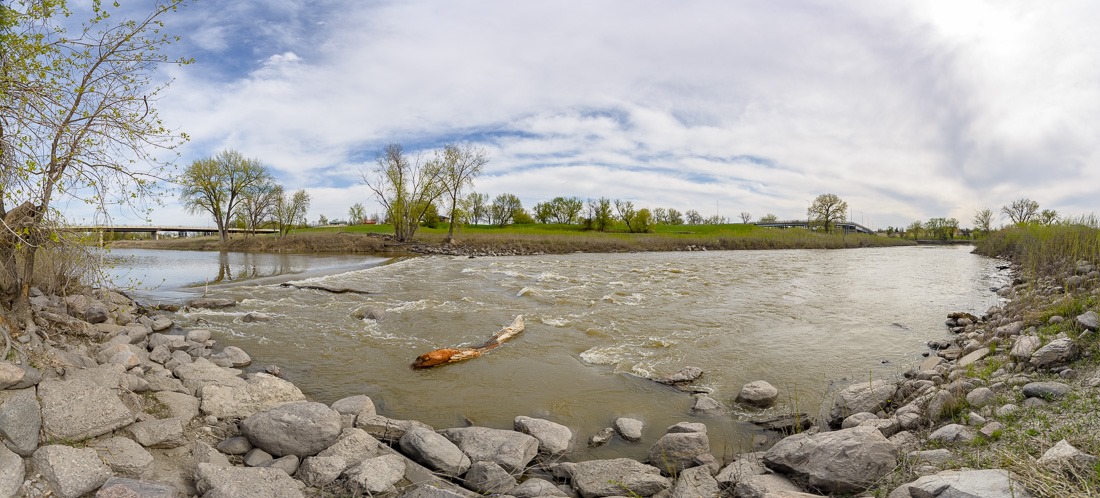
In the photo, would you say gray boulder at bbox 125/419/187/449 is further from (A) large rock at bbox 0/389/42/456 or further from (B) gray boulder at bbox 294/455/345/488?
(B) gray boulder at bbox 294/455/345/488

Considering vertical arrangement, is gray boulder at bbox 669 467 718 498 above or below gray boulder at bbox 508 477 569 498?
above

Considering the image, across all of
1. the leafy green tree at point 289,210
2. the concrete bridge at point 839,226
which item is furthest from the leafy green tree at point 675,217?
the leafy green tree at point 289,210

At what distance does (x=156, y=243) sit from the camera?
51.6 m

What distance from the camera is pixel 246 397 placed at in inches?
215

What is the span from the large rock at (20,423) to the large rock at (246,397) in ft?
4.61

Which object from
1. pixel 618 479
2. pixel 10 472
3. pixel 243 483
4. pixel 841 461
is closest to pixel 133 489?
pixel 243 483

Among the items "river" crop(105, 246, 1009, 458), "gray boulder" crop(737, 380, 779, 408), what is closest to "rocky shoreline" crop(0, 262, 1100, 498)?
"gray boulder" crop(737, 380, 779, 408)

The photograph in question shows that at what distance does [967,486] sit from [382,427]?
4870 mm

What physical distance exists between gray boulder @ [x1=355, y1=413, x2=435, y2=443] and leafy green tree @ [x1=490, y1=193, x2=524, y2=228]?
95.9m

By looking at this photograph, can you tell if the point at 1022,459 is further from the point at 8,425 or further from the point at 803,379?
the point at 8,425

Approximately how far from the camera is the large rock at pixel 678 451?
468cm

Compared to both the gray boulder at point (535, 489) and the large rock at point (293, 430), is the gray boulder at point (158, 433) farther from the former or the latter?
the gray boulder at point (535, 489)

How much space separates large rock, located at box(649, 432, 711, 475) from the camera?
4676 millimetres

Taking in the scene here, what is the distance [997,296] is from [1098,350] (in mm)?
13548
